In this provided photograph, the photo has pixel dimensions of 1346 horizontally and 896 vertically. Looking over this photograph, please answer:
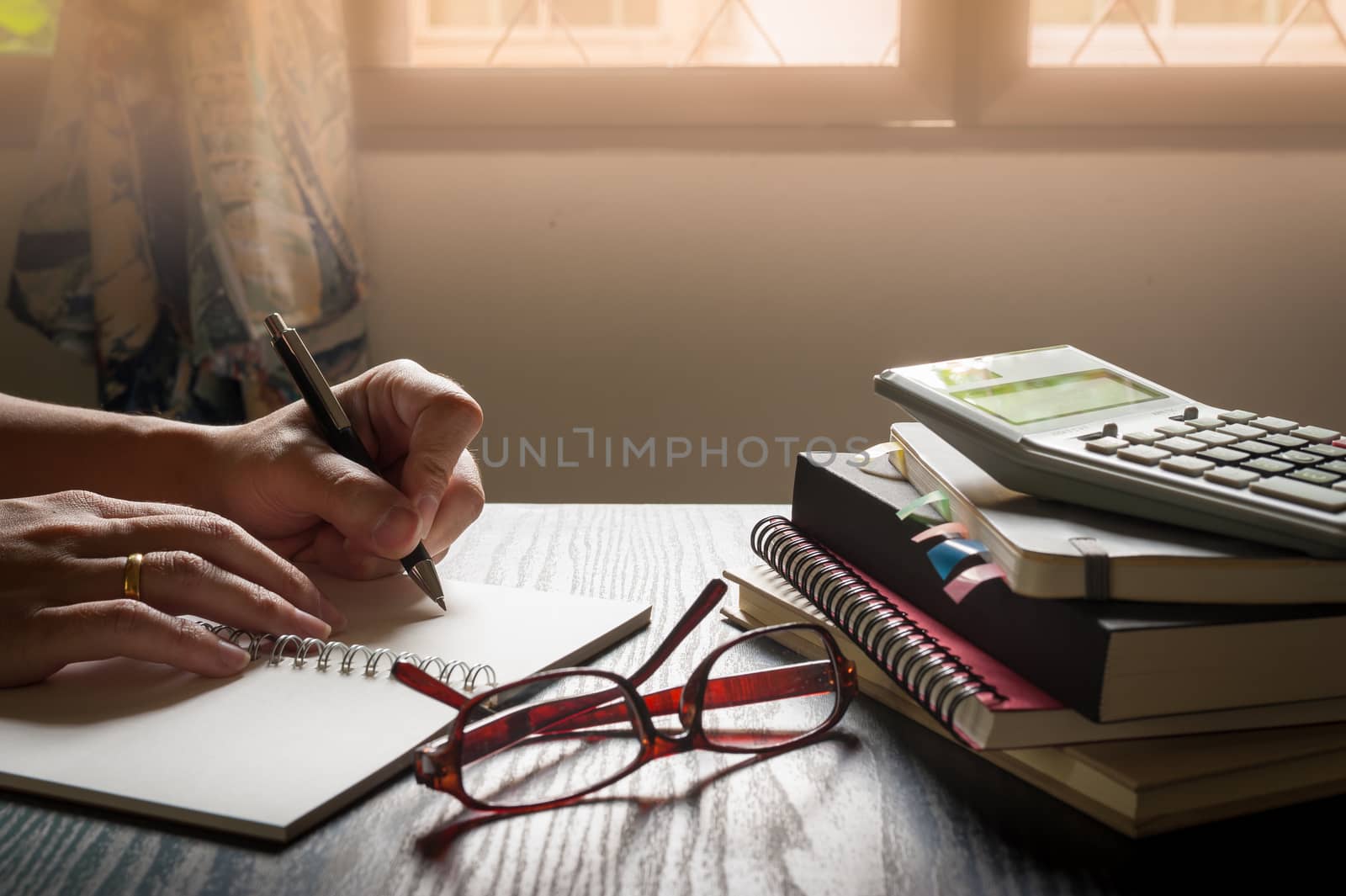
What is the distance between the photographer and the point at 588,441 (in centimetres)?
159

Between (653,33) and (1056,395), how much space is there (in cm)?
109

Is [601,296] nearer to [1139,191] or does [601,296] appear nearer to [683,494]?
[683,494]

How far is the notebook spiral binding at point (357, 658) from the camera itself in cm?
52

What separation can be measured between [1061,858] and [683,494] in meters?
1.22

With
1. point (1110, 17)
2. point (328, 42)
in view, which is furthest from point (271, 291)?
point (1110, 17)

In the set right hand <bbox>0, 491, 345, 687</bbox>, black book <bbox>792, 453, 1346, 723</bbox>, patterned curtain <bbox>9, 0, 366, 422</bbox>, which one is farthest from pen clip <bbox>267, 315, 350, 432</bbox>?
patterned curtain <bbox>9, 0, 366, 422</bbox>

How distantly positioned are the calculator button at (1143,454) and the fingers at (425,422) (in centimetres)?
41

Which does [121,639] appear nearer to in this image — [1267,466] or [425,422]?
[425,422]

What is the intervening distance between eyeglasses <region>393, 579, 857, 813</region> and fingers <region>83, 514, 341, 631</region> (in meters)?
0.11

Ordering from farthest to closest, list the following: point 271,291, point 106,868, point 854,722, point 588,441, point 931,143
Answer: point 588,441 → point 931,143 → point 271,291 → point 854,722 → point 106,868

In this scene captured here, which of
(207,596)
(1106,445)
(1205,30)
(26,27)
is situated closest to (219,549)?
(207,596)

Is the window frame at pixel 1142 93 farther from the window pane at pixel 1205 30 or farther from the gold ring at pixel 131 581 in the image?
the gold ring at pixel 131 581

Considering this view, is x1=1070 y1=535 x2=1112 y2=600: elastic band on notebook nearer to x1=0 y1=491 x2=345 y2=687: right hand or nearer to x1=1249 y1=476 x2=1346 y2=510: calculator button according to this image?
x1=1249 y1=476 x2=1346 y2=510: calculator button

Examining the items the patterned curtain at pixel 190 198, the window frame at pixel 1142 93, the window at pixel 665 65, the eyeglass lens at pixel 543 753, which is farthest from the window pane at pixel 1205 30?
the eyeglass lens at pixel 543 753
